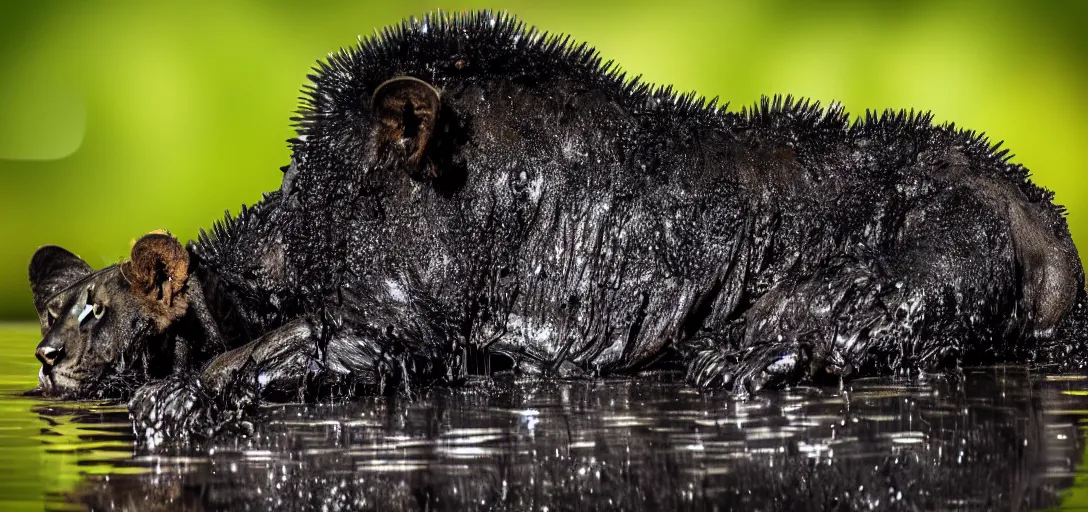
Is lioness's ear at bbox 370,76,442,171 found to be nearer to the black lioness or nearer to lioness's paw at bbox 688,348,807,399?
the black lioness

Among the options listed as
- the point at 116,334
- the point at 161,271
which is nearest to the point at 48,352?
the point at 116,334

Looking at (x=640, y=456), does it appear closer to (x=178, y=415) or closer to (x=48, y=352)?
(x=178, y=415)

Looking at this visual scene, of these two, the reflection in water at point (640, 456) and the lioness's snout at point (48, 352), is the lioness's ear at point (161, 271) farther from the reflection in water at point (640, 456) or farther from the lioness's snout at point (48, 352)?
the reflection in water at point (640, 456)

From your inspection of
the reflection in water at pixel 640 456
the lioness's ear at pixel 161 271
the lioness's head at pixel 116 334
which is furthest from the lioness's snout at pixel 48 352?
the reflection in water at pixel 640 456

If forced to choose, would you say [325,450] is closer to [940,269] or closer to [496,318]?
[496,318]

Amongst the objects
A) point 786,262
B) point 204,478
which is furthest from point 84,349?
point 786,262

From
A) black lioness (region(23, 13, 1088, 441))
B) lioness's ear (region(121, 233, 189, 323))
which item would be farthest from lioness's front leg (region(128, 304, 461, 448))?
lioness's ear (region(121, 233, 189, 323))
